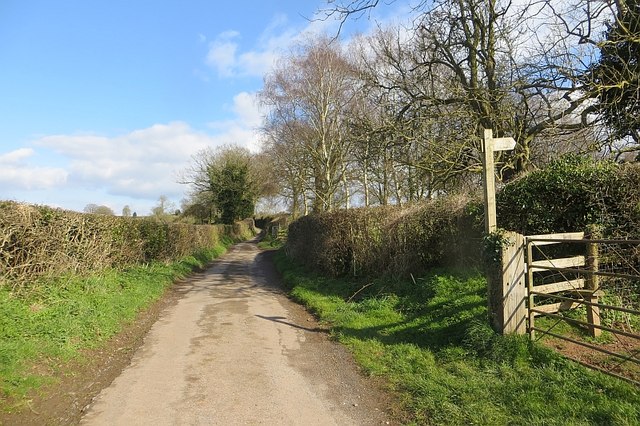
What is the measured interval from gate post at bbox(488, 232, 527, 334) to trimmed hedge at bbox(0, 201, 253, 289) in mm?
7842

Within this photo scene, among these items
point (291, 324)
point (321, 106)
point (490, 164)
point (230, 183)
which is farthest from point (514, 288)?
point (230, 183)

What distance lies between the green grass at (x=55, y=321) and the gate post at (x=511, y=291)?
6004 millimetres

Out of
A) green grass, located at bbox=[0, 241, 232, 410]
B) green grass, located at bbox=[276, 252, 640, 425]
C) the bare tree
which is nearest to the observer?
green grass, located at bbox=[276, 252, 640, 425]

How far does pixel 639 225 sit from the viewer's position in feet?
22.1

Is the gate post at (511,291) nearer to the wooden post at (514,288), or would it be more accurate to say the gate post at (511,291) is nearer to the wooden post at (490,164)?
the wooden post at (514,288)

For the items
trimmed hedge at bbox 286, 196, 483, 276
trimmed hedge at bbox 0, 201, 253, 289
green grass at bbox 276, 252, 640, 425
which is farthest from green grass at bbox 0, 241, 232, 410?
trimmed hedge at bbox 286, 196, 483, 276

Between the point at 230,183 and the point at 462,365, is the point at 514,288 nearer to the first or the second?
the point at 462,365

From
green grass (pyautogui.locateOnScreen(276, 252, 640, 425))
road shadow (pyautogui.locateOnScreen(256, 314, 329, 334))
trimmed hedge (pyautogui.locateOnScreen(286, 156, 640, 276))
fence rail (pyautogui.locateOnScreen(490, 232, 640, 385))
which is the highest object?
trimmed hedge (pyautogui.locateOnScreen(286, 156, 640, 276))

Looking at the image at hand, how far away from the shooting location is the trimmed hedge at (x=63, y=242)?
7664mm

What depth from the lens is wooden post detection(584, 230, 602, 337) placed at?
6.30 meters

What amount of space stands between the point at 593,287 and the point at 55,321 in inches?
331

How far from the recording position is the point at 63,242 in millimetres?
9164

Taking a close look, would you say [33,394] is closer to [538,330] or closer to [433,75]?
[538,330]

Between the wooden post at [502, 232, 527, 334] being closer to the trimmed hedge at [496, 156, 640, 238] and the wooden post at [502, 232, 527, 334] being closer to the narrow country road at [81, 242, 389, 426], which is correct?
the trimmed hedge at [496, 156, 640, 238]
